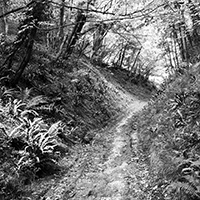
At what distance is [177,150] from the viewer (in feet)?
17.7

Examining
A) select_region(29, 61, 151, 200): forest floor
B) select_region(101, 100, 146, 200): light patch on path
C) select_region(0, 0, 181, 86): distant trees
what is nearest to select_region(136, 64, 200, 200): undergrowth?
select_region(29, 61, 151, 200): forest floor

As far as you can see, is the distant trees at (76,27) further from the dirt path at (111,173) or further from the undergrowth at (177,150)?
the dirt path at (111,173)

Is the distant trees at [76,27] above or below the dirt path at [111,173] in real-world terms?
above

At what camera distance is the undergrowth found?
414 cm

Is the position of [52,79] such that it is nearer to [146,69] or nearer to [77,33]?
[77,33]

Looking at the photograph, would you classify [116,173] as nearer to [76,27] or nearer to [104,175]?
[104,175]

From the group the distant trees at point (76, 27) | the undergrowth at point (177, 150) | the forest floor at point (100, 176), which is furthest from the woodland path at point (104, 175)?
the distant trees at point (76, 27)

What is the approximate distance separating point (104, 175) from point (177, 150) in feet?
6.27

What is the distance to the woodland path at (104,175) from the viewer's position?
5270mm

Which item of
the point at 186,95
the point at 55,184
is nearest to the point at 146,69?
the point at 186,95

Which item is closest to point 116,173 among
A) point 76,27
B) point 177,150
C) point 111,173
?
point 111,173

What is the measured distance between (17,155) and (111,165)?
97.3 inches

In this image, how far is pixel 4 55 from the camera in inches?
399

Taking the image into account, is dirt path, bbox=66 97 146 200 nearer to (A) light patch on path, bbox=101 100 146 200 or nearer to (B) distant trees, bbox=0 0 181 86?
(A) light patch on path, bbox=101 100 146 200
